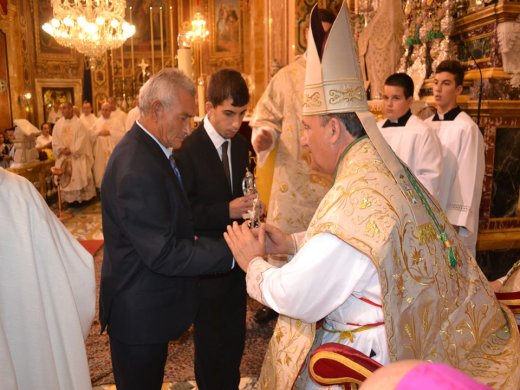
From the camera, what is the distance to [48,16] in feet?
64.2

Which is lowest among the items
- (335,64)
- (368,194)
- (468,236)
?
(468,236)

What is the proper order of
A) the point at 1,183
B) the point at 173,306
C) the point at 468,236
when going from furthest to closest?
the point at 468,236 < the point at 173,306 < the point at 1,183

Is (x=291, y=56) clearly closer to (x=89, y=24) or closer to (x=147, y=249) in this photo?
(x=89, y=24)

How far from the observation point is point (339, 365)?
1.49 m

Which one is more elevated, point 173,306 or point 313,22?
point 313,22

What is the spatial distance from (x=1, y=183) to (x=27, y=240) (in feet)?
0.63

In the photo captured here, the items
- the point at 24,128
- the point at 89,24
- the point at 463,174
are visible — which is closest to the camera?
the point at 463,174

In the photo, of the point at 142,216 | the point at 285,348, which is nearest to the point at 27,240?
the point at 142,216

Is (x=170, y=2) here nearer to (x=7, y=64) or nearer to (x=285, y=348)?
(x=7, y=64)

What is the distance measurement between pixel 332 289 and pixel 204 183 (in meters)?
1.24

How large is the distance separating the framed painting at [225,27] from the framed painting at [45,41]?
604 centimetres

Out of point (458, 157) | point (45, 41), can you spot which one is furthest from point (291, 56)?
point (45, 41)

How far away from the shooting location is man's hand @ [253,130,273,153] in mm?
3621

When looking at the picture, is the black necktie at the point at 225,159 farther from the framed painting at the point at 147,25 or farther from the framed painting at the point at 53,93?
the framed painting at the point at 53,93
